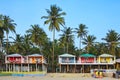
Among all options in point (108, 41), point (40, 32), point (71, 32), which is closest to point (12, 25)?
point (40, 32)

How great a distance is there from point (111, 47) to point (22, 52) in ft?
78.0

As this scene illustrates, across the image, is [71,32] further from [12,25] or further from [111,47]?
[12,25]

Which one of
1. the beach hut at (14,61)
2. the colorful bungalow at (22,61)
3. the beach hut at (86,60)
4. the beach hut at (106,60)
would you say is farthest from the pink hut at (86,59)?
the beach hut at (14,61)

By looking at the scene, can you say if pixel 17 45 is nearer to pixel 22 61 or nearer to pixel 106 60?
pixel 22 61

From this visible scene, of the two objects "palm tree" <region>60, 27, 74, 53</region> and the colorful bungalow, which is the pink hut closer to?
the colorful bungalow

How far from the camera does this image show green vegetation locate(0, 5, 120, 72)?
232 ft

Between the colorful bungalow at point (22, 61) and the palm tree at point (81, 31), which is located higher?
the palm tree at point (81, 31)

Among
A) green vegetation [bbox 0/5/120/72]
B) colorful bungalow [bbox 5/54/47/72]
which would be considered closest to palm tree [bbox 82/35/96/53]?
green vegetation [bbox 0/5/120/72]

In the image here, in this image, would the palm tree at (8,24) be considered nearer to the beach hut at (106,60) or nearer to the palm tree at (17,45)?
the palm tree at (17,45)

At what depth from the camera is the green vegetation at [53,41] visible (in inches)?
2778

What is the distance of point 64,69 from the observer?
7175cm

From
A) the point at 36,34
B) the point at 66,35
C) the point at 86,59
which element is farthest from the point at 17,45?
the point at 86,59

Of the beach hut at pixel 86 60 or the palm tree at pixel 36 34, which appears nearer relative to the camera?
the beach hut at pixel 86 60

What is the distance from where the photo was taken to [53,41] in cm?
7306
